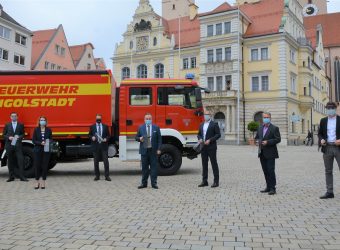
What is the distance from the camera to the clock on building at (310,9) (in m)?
87.5

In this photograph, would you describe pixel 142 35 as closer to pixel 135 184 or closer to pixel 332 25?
pixel 332 25

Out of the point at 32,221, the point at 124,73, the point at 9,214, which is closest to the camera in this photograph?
the point at 32,221

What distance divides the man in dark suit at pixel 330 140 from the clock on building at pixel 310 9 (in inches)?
3424

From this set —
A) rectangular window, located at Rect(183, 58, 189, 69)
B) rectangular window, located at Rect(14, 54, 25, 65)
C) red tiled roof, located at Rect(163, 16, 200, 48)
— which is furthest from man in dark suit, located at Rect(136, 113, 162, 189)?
rectangular window, located at Rect(183, 58, 189, 69)

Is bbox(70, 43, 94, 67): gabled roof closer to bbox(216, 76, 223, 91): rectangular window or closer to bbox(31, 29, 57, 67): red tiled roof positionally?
bbox(31, 29, 57, 67): red tiled roof

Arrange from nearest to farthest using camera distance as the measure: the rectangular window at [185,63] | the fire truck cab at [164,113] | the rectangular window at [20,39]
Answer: the fire truck cab at [164,113] < the rectangular window at [20,39] < the rectangular window at [185,63]

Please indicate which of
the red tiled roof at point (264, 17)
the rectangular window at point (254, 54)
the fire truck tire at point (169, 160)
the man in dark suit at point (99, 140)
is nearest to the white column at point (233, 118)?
the rectangular window at point (254, 54)

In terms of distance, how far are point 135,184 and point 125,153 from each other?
2199 mm

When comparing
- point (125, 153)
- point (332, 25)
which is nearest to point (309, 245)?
point (125, 153)

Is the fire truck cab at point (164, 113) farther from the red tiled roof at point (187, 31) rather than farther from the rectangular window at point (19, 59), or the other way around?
the red tiled roof at point (187, 31)

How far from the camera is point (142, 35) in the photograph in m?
57.6

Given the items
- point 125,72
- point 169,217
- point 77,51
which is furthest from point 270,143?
point 77,51

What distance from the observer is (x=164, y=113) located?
13.2 metres

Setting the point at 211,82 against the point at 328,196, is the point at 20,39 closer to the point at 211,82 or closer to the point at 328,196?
the point at 211,82
